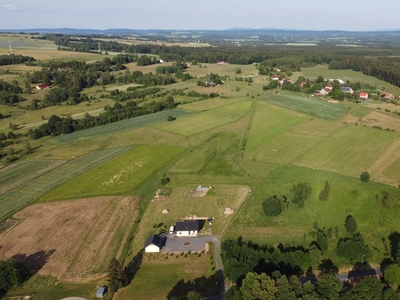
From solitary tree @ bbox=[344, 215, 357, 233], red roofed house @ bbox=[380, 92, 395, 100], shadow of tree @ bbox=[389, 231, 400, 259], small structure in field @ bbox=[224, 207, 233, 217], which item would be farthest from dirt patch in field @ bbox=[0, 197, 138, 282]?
red roofed house @ bbox=[380, 92, 395, 100]

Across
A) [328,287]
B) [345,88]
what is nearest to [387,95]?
[345,88]

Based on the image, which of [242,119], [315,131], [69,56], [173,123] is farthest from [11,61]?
[315,131]

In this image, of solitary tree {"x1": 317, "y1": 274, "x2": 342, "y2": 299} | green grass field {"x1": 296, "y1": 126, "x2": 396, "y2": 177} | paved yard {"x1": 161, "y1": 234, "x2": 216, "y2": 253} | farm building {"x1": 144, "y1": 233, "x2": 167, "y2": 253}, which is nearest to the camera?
solitary tree {"x1": 317, "y1": 274, "x2": 342, "y2": 299}

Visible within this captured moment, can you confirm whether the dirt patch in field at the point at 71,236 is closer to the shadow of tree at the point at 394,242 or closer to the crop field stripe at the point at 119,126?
the crop field stripe at the point at 119,126

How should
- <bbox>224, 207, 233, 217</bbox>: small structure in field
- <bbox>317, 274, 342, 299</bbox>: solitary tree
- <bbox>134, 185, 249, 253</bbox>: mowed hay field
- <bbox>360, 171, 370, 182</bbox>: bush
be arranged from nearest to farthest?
<bbox>317, 274, 342, 299</bbox>: solitary tree → <bbox>134, 185, 249, 253</bbox>: mowed hay field → <bbox>224, 207, 233, 217</bbox>: small structure in field → <bbox>360, 171, 370, 182</bbox>: bush

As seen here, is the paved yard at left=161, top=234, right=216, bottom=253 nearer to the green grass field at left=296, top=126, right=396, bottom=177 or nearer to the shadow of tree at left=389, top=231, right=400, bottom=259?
the shadow of tree at left=389, top=231, right=400, bottom=259

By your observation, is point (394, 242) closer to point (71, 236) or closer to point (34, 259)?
point (71, 236)

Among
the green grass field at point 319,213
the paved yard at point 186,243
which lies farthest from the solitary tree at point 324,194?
the paved yard at point 186,243
